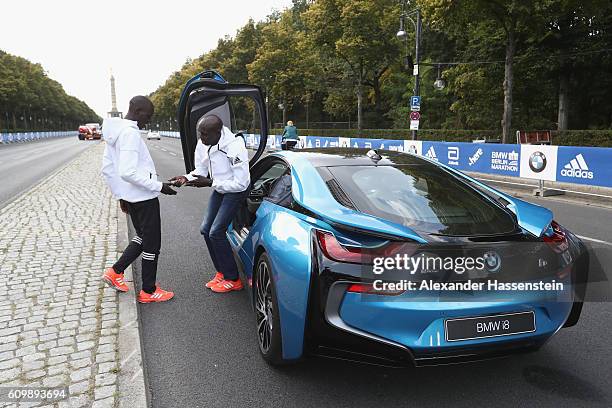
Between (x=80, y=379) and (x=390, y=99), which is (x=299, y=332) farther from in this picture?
(x=390, y=99)

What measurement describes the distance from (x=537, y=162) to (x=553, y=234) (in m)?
10.6

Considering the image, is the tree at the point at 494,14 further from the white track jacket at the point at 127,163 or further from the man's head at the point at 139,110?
the white track jacket at the point at 127,163

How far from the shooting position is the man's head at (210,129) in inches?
170

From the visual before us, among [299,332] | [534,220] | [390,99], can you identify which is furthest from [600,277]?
[390,99]

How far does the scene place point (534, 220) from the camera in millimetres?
→ 3020

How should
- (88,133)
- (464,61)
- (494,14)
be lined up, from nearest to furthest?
1. (494,14)
2. (464,61)
3. (88,133)

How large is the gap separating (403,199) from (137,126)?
7.81 ft


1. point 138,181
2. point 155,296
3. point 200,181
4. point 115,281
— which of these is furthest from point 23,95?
point 138,181

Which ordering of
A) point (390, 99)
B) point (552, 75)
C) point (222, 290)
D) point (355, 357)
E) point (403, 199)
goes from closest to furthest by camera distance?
point (355, 357) < point (403, 199) < point (222, 290) < point (552, 75) < point (390, 99)

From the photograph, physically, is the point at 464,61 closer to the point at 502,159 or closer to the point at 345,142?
the point at 345,142

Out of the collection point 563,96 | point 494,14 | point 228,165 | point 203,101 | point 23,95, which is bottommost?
point 228,165

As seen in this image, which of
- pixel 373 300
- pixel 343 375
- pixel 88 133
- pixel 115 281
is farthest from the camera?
pixel 88 133

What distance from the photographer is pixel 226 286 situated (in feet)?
15.9

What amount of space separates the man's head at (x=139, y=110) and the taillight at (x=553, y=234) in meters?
3.21
